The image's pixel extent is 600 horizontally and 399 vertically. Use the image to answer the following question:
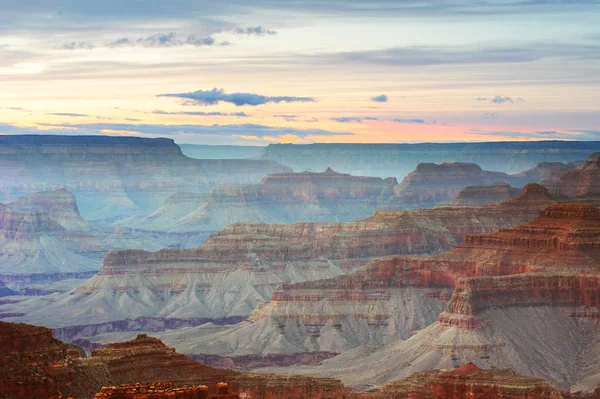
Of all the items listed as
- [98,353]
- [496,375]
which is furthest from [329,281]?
[98,353]

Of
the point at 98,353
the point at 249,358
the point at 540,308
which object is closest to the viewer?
the point at 98,353

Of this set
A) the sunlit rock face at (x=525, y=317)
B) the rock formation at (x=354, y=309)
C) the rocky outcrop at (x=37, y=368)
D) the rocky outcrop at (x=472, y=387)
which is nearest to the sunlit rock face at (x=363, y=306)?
the rock formation at (x=354, y=309)

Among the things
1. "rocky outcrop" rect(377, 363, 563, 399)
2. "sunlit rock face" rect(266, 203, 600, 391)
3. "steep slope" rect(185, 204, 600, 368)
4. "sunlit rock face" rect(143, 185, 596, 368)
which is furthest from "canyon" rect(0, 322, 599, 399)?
"sunlit rock face" rect(143, 185, 596, 368)

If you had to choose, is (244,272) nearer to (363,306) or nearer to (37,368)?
(363,306)

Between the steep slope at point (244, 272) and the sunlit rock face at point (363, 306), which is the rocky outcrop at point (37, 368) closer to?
the sunlit rock face at point (363, 306)

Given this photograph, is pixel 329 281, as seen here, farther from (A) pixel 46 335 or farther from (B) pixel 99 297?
(A) pixel 46 335

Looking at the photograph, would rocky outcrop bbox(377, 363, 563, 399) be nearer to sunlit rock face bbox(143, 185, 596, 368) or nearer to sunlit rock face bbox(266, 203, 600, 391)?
sunlit rock face bbox(266, 203, 600, 391)

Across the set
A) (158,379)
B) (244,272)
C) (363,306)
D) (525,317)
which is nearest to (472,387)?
(158,379)
